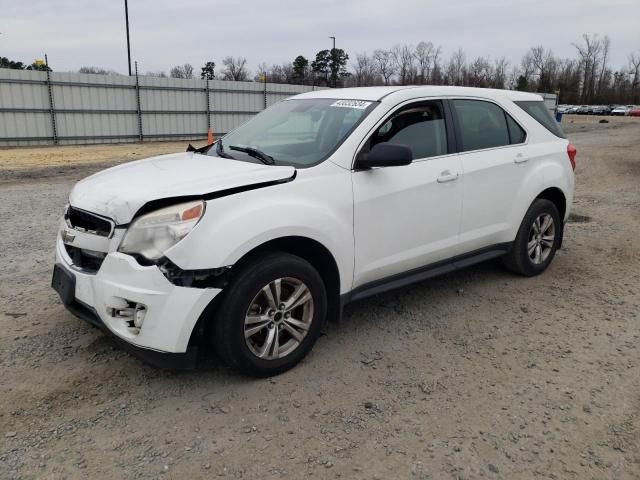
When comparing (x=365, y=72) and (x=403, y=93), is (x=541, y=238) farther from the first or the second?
(x=365, y=72)

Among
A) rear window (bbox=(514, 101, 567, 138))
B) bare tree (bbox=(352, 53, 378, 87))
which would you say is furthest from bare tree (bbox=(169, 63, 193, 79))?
rear window (bbox=(514, 101, 567, 138))

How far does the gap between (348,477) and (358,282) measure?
147cm

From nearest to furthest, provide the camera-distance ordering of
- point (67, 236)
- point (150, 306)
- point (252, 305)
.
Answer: point (150, 306), point (252, 305), point (67, 236)

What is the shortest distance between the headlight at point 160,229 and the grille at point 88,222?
0.62 ft

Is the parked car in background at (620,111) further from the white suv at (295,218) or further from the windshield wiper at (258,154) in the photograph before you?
the windshield wiper at (258,154)

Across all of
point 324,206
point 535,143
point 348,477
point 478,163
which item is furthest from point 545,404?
point 535,143

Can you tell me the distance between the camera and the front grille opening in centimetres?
321

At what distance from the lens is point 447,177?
13.8ft

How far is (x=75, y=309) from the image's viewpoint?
3.33 m

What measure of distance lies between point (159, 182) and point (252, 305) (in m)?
0.93

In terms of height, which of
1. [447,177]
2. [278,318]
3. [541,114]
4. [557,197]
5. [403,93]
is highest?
[403,93]

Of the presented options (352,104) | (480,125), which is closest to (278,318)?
(352,104)

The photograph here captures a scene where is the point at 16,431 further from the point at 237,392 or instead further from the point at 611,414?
the point at 611,414

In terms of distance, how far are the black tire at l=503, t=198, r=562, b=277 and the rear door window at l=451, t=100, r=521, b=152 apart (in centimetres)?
73
